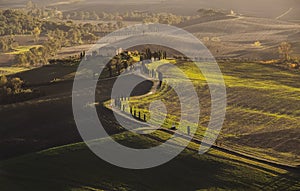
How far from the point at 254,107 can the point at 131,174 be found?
3613 centimetres

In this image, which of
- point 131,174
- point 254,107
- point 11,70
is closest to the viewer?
point 131,174

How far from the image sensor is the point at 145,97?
212ft

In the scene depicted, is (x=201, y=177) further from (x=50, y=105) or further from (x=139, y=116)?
(x=50, y=105)

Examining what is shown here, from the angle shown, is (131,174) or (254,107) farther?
(254,107)

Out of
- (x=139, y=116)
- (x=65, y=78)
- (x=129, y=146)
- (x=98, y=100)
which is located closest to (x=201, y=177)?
(x=129, y=146)

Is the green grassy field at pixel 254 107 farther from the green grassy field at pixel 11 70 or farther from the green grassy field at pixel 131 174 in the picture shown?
the green grassy field at pixel 11 70

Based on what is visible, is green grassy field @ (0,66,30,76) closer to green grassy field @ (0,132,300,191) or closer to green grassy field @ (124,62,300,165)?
green grassy field @ (124,62,300,165)

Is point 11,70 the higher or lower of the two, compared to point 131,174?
lower

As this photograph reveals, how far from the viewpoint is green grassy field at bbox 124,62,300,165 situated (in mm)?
51562

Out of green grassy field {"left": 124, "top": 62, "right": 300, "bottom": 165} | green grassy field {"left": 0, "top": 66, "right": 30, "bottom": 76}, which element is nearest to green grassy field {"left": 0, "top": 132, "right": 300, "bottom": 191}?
green grassy field {"left": 124, "top": 62, "right": 300, "bottom": 165}

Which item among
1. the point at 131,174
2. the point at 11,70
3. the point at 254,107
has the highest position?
the point at 131,174

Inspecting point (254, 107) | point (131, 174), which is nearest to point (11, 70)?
point (254, 107)

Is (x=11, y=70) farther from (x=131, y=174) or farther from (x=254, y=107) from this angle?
(x=131, y=174)

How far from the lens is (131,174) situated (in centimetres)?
3738
